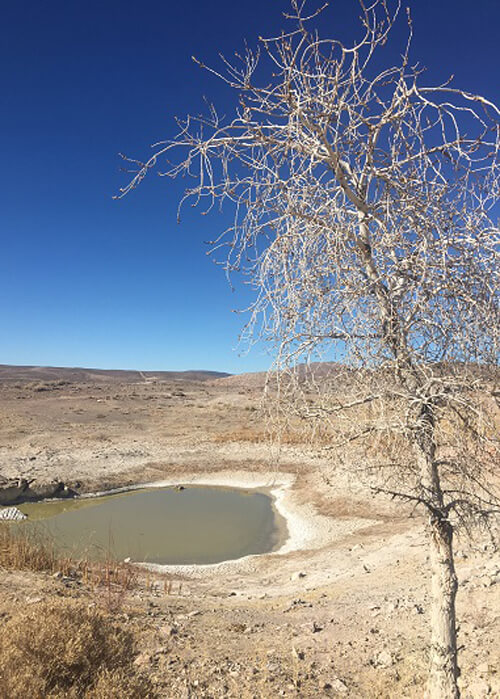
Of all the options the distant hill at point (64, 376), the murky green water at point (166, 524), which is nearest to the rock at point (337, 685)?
the murky green water at point (166, 524)

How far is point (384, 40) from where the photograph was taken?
2965 millimetres

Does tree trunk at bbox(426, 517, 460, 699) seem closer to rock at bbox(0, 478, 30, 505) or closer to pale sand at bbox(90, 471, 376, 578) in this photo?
pale sand at bbox(90, 471, 376, 578)

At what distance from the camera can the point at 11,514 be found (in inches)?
590

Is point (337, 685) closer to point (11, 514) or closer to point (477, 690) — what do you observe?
point (477, 690)

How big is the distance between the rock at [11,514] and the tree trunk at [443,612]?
46.7 ft

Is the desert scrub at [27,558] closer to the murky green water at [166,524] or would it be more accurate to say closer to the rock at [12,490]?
the murky green water at [166,524]

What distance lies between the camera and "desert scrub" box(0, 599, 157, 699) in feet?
12.8

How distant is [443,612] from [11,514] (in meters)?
14.9

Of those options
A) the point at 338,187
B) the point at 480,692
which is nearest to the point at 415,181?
the point at 338,187

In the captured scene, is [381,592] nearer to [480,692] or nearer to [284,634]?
[284,634]

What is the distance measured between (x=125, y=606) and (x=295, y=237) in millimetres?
6009

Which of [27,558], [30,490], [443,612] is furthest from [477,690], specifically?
[30,490]

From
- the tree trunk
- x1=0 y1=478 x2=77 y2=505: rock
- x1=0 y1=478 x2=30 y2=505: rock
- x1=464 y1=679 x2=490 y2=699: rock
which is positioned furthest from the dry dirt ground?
x1=0 y1=478 x2=30 y2=505: rock

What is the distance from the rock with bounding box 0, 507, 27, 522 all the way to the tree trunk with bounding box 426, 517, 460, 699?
1424cm
